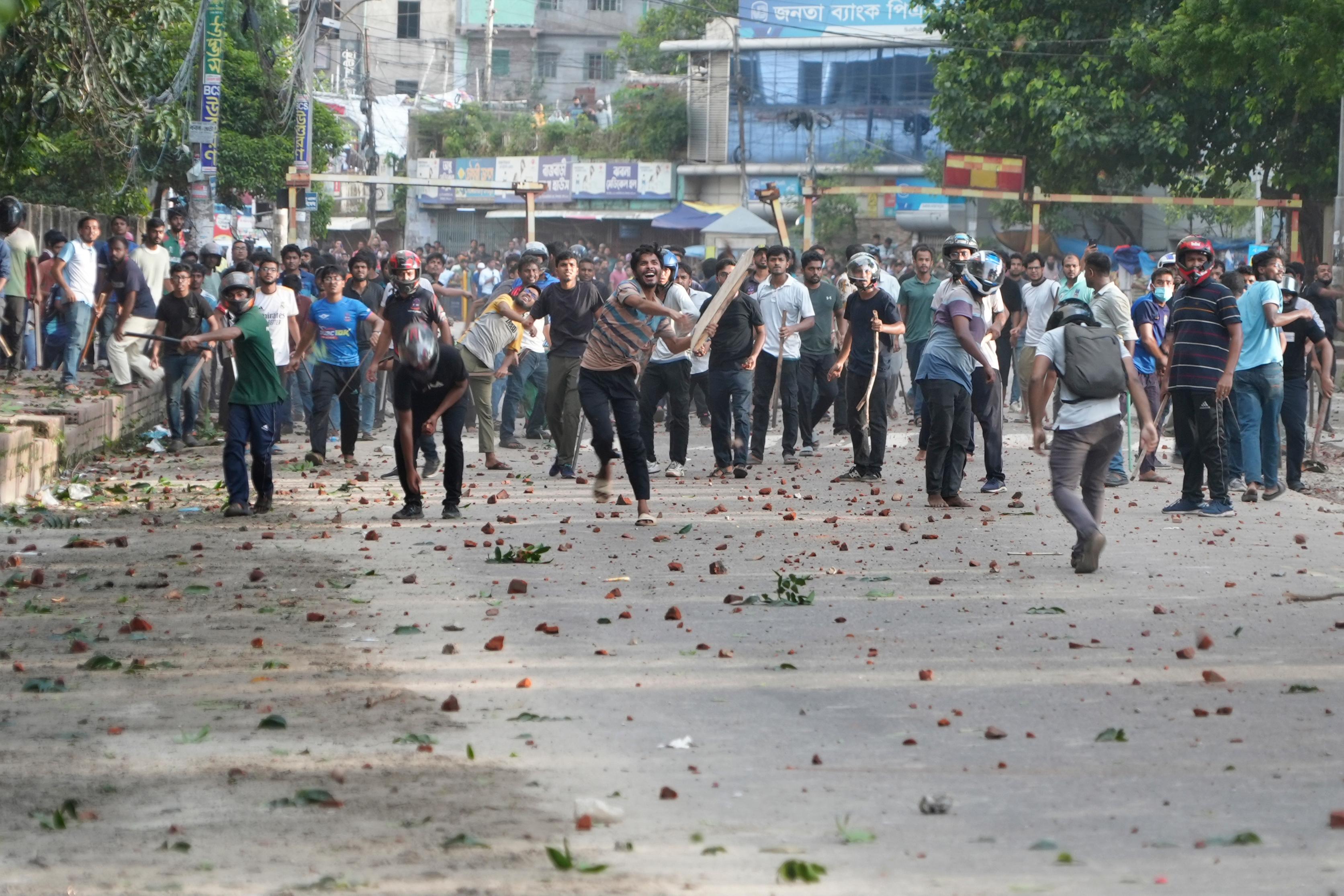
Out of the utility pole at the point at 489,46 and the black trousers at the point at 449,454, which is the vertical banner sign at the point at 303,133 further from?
the utility pole at the point at 489,46

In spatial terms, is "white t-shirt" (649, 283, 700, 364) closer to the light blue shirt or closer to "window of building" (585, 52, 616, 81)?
the light blue shirt

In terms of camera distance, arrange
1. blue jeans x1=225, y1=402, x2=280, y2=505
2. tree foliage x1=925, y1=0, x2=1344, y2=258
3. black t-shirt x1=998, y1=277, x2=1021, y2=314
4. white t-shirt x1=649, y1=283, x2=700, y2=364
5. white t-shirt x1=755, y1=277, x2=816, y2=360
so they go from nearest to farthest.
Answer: blue jeans x1=225, y1=402, x2=280, y2=505 < white t-shirt x1=649, y1=283, x2=700, y2=364 < white t-shirt x1=755, y1=277, x2=816, y2=360 < black t-shirt x1=998, y1=277, x2=1021, y2=314 < tree foliage x1=925, y1=0, x2=1344, y2=258

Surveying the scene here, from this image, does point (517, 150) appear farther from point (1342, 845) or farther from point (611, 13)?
point (1342, 845)

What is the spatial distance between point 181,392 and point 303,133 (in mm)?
15247

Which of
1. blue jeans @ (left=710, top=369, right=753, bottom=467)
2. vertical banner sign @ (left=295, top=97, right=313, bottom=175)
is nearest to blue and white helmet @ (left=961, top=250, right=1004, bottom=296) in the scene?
blue jeans @ (left=710, top=369, right=753, bottom=467)

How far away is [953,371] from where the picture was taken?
39.3 feet

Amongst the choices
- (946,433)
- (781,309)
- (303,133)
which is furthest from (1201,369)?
(303,133)

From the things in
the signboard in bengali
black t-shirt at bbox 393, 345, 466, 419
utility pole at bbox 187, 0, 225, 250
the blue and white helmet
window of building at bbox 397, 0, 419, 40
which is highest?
window of building at bbox 397, 0, 419, 40

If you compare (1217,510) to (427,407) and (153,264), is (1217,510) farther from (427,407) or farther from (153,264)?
(153,264)

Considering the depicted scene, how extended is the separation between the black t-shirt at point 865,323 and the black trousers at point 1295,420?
3160mm

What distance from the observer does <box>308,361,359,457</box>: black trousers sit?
1496 centimetres

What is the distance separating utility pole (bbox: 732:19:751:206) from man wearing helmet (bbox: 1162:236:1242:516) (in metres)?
44.5

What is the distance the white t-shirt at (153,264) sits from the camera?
18062 millimetres

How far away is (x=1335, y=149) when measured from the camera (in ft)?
97.7
